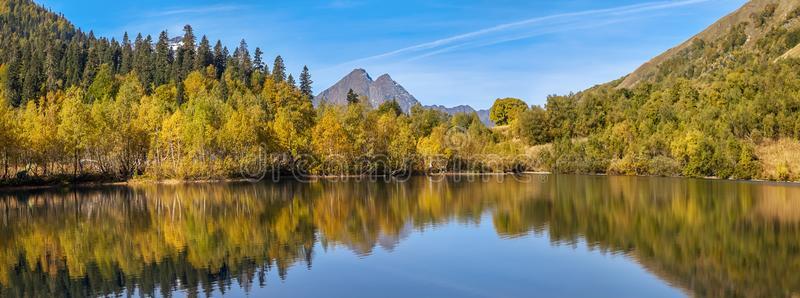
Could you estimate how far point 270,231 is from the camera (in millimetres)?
32406

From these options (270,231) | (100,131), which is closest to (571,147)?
(100,131)

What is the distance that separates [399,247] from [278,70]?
111772mm

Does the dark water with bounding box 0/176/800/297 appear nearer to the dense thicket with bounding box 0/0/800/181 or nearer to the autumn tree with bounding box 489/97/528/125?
the dense thicket with bounding box 0/0/800/181

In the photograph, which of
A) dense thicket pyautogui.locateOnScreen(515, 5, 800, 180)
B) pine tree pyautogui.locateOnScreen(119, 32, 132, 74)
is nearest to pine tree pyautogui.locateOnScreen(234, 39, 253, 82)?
pine tree pyautogui.locateOnScreen(119, 32, 132, 74)

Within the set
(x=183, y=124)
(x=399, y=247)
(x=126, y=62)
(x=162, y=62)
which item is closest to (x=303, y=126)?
(x=183, y=124)

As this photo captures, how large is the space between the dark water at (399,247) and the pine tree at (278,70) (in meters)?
84.5

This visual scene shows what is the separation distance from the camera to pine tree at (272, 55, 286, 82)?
13238 centimetres

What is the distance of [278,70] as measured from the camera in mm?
135125

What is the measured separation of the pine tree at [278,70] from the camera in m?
132

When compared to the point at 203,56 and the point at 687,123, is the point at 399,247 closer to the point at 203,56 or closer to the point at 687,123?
the point at 687,123

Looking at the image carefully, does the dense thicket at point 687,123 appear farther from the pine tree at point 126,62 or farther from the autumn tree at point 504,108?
the pine tree at point 126,62

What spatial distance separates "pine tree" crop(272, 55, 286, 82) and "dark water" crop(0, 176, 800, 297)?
8450cm

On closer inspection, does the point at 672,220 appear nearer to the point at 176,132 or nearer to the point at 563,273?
the point at 563,273

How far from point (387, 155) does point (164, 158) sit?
3507cm
